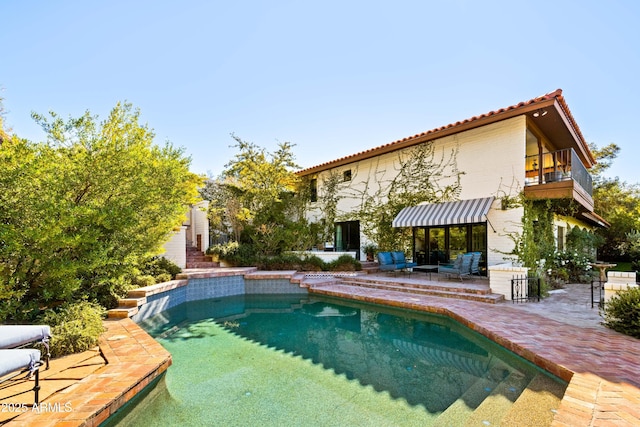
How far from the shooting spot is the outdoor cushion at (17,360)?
12.6 feet

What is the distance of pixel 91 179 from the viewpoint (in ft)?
27.1

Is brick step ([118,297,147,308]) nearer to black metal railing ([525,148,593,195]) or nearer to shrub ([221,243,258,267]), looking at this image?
shrub ([221,243,258,267])

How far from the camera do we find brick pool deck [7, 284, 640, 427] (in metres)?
4.25

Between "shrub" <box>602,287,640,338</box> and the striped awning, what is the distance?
6.92 metres

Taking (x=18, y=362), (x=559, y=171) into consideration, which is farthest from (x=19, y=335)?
(x=559, y=171)

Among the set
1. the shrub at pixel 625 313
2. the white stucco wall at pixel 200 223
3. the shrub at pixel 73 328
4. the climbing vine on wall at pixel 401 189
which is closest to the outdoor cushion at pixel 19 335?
the shrub at pixel 73 328

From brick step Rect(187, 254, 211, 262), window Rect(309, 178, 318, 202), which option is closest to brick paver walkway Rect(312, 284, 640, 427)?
brick step Rect(187, 254, 211, 262)

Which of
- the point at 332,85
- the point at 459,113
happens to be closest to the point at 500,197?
the point at 459,113

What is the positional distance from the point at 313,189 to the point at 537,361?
22.2 meters

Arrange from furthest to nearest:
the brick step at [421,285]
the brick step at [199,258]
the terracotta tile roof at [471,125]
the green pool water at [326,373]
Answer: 1. the brick step at [199,258]
2. the terracotta tile roof at [471,125]
3. the brick step at [421,285]
4. the green pool water at [326,373]

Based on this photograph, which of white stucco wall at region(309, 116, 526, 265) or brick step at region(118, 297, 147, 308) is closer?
brick step at region(118, 297, 147, 308)

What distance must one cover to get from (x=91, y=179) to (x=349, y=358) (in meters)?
8.29

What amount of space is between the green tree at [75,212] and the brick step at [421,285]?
31.8 feet

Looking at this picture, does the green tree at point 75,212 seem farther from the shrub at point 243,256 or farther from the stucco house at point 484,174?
the stucco house at point 484,174
